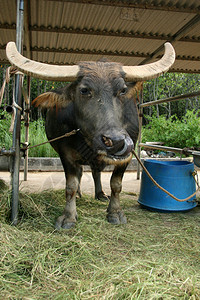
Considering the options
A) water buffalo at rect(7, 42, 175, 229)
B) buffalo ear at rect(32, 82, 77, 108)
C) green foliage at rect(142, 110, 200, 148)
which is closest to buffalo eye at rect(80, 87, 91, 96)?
water buffalo at rect(7, 42, 175, 229)

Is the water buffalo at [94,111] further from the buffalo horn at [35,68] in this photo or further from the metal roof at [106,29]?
the metal roof at [106,29]

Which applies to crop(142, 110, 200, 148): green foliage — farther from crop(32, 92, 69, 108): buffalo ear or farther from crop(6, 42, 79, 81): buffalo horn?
crop(6, 42, 79, 81): buffalo horn

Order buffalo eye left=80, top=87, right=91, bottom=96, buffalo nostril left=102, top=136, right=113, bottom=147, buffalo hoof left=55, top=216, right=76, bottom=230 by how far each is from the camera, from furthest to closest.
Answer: buffalo hoof left=55, top=216, right=76, bottom=230 < buffalo eye left=80, top=87, right=91, bottom=96 < buffalo nostril left=102, top=136, right=113, bottom=147

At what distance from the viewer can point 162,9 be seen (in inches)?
116

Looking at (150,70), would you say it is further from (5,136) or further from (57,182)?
(5,136)

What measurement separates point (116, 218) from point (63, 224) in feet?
1.60

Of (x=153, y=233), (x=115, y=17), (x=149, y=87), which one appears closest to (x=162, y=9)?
(x=115, y=17)

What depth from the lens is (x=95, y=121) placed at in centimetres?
209

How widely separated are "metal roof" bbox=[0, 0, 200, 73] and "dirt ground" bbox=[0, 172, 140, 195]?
1939mm

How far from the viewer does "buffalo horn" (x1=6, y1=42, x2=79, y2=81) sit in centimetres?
202

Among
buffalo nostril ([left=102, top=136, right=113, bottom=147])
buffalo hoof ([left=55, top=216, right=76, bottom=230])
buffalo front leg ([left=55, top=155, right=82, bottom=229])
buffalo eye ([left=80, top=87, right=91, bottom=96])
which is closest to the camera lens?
buffalo nostril ([left=102, top=136, right=113, bottom=147])

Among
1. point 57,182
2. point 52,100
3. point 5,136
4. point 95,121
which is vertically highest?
point 52,100

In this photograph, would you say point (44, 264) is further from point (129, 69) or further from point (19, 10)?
point (19, 10)

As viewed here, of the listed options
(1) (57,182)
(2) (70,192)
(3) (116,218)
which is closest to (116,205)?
(3) (116,218)
